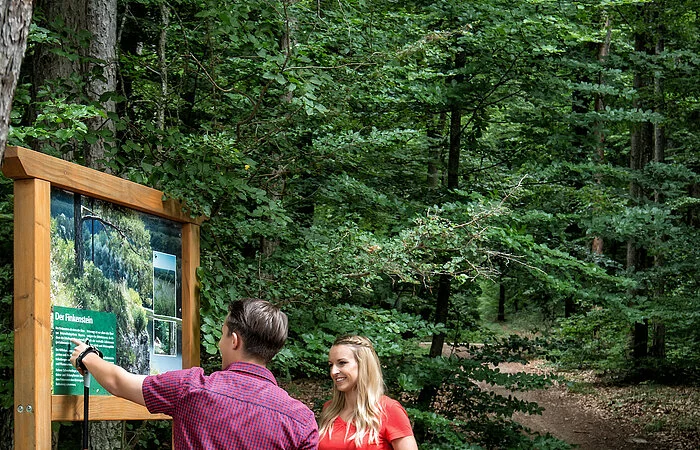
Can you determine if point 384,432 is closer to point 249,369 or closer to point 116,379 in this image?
point 249,369

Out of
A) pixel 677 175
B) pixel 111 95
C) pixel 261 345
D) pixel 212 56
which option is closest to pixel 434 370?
pixel 212 56

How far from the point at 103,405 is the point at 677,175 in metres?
12.2

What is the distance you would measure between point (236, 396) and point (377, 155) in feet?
20.5

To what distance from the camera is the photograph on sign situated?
314 cm

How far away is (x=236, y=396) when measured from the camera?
267 cm

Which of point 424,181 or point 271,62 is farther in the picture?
point 424,181

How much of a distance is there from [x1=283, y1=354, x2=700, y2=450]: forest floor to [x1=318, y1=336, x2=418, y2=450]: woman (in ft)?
22.3

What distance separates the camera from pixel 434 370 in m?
8.68

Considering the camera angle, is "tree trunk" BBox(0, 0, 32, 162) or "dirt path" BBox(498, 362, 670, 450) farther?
"dirt path" BBox(498, 362, 670, 450)

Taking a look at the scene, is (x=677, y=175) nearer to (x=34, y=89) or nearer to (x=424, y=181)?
(x=424, y=181)

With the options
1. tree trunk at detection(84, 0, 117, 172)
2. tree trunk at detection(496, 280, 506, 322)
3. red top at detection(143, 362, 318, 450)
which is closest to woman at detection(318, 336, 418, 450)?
red top at detection(143, 362, 318, 450)

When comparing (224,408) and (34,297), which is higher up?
(34,297)

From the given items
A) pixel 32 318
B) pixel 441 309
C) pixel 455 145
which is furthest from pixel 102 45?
pixel 441 309

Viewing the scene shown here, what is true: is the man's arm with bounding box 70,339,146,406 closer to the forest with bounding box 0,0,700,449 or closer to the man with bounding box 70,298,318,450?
the man with bounding box 70,298,318,450
